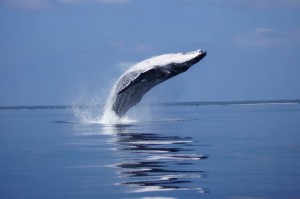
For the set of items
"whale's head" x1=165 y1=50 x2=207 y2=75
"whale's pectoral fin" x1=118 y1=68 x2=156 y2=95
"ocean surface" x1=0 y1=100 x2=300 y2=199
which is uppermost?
"whale's head" x1=165 y1=50 x2=207 y2=75

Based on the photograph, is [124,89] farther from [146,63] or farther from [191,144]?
[191,144]

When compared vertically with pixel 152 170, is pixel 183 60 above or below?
above

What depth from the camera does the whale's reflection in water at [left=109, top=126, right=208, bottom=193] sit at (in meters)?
9.54

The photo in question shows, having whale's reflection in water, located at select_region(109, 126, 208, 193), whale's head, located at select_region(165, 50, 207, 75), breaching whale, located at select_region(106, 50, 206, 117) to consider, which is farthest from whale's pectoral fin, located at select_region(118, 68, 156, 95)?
whale's reflection in water, located at select_region(109, 126, 208, 193)

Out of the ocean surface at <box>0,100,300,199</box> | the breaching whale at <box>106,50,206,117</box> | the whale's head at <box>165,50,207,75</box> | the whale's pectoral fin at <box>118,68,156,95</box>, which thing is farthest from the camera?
the whale's pectoral fin at <box>118,68,156,95</box>

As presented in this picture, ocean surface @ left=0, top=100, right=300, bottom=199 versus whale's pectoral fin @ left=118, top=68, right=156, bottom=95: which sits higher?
whale's pectoral fin @ left=118, top=68, right=156, bottom=95

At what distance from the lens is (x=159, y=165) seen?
38.9 ft

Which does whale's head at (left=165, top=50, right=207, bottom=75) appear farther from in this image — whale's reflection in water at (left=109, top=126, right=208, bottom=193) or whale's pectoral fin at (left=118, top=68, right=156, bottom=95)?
whale's reflection in water at (left=109, top=126, right=208, bottom=193)

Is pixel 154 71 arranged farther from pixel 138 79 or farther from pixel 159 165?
pixel 159 165

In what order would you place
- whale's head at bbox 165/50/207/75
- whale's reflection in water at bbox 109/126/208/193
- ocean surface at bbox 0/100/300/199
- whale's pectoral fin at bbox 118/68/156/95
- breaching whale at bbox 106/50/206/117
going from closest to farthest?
ocean surface at bbox 0/100/300/199 → whale's reflection in water at bbox 109/126/208/193 → whale's head at bbox 165/50/207/75 → breaching whale at bbox 106/50/206/117 → whale's pectoral fin at bbox 118/68/156/95

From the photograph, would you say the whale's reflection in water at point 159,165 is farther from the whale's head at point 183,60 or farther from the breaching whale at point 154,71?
the breaching whale at point 154,71

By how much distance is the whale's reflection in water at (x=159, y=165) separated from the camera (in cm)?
954

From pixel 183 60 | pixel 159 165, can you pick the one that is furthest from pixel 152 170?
pixel 183 60

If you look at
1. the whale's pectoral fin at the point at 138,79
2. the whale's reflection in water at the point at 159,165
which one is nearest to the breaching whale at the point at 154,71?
the whale's pectoral fin at the point at 138,79
